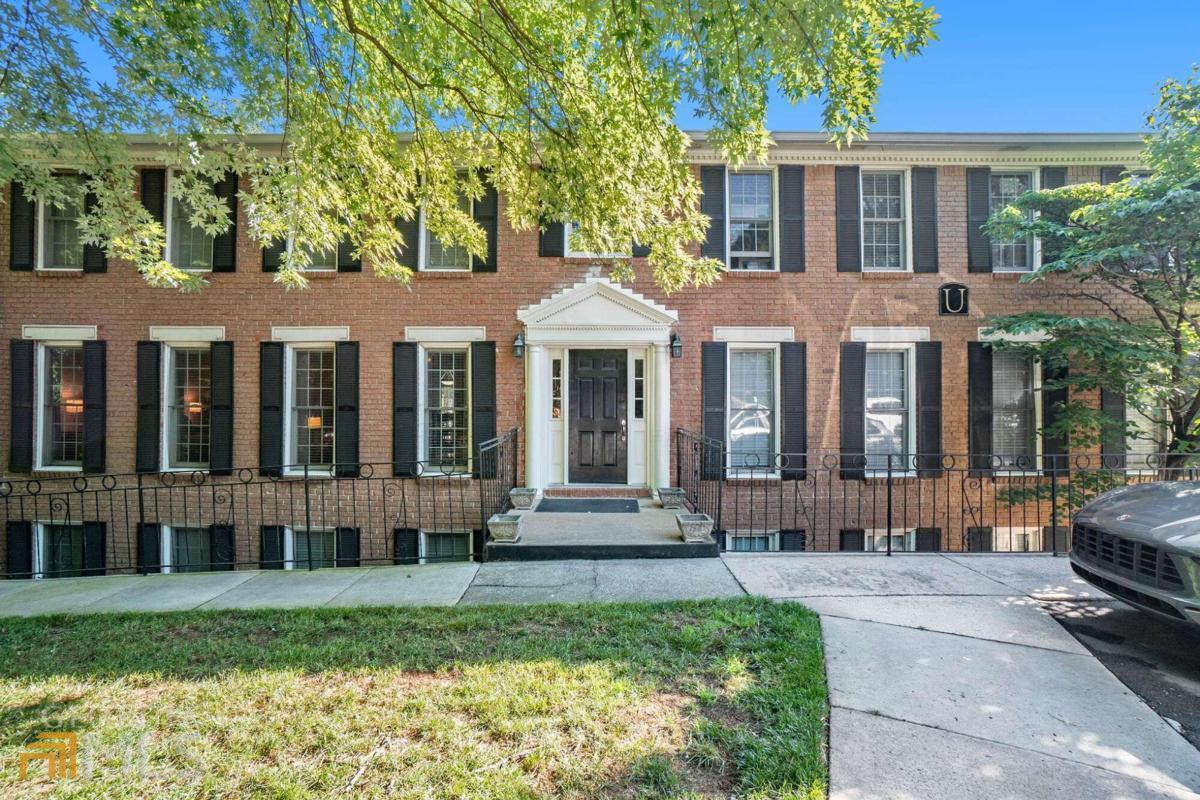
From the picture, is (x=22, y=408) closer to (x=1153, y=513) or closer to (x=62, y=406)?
(x=62, y=406)

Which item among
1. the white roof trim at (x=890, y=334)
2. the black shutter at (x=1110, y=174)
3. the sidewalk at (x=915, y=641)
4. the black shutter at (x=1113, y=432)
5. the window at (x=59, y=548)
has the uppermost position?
the black shutter at (x=1110, y=174)

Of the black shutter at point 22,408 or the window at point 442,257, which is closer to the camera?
the black shutter at point 22,408

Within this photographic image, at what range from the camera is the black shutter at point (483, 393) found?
812 cm

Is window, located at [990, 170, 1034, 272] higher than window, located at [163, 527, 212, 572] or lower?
higher

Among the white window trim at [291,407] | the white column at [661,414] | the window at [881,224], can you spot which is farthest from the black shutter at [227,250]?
the window at [881,224]

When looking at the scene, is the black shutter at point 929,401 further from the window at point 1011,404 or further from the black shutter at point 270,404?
the black shutter at point 270,404

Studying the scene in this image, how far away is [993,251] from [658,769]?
9.51 meters

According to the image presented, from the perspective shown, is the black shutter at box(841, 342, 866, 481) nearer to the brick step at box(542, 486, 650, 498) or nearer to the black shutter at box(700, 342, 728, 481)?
the black shutter at box(700, 342, 728, 481)

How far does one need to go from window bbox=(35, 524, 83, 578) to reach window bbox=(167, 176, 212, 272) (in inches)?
180

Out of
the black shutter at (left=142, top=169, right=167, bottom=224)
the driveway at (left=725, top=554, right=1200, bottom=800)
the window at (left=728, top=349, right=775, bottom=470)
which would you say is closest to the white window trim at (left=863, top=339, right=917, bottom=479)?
the window at (left=728, top=349, right=775, bottom=470)

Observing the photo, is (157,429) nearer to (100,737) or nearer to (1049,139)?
(100,737)

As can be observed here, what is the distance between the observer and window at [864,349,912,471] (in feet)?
27.1

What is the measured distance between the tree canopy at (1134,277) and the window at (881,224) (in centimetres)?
135

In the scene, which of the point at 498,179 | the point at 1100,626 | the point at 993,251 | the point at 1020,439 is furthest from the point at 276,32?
the point at 1020,439
